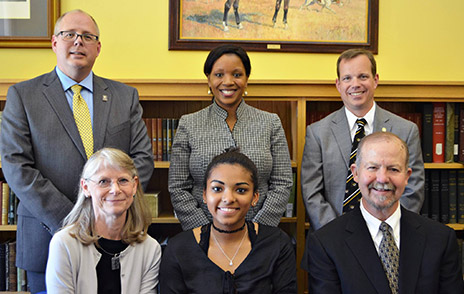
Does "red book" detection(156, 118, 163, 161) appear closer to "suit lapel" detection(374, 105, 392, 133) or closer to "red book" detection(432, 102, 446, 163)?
"suit lapel" detection(374, 105, 392, 133)

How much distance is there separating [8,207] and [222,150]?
4.52ft

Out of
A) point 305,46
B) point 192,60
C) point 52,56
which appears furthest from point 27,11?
point 305,46

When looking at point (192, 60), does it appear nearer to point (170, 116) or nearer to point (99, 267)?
point (170, 116)

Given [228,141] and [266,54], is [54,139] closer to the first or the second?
[228,141]

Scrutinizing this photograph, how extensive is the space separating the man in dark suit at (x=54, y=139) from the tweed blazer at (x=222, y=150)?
18 cm

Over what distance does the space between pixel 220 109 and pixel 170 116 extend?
2.58ft

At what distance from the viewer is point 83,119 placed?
7.34 feet

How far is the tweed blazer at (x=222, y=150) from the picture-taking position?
226cm

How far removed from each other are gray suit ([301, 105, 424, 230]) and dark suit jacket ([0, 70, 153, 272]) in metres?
0.81

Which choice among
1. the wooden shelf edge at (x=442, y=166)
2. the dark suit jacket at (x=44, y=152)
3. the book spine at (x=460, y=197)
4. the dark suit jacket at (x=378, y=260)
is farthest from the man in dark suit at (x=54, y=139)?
the book spine at (x=460, y=197)

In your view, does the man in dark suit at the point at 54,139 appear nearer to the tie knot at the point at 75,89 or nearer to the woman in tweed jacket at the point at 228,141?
the tie knot at the point at 75,89

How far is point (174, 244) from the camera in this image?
1943mm

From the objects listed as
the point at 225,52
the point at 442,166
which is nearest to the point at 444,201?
the point at 442,166

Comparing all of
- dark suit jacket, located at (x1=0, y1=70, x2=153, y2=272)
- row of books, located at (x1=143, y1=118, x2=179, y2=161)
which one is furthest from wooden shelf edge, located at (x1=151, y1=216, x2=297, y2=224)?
dark suit jacket, located at (x1=0, y1=70, x2=153, y2=272)
